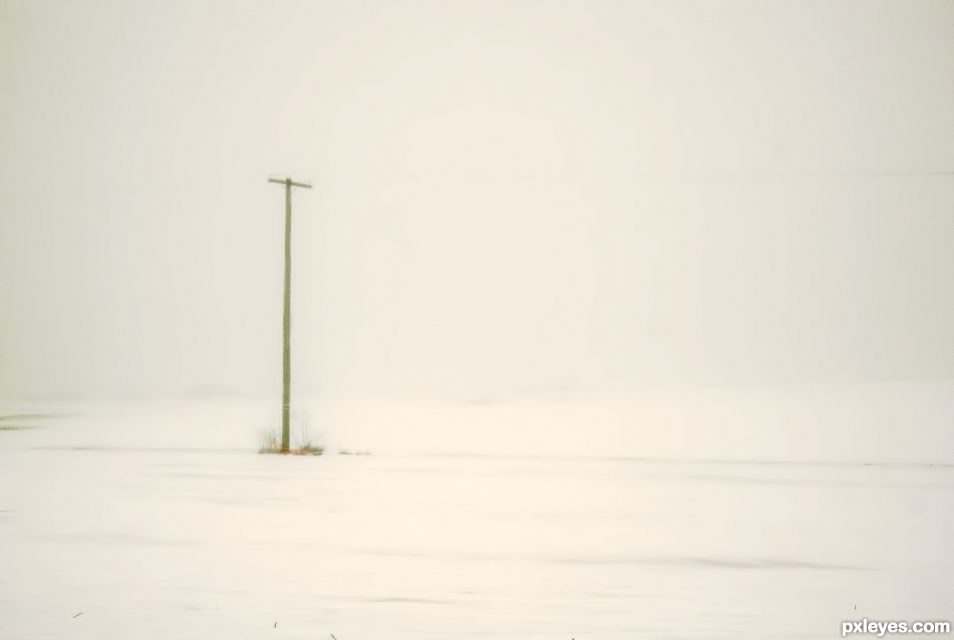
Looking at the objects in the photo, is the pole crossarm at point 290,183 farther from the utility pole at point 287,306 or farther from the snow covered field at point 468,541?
the snow covered field at point 468,541

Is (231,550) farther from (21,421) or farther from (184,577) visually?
(21,421)

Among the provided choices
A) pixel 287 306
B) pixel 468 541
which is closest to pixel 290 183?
pixel 287 306

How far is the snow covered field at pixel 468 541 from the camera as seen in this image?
6.58 m

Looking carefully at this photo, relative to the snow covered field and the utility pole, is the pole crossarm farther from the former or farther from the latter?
the snow covered field

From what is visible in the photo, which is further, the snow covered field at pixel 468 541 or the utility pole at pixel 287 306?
the utility pole at pixel 287 306

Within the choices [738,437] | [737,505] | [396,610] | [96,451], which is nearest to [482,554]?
[396,610]

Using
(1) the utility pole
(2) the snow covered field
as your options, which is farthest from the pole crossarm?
(2) the snow covered field

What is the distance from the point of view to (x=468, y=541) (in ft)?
31.8

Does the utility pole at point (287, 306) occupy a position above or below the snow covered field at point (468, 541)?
above

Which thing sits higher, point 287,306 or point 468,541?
point 287,306

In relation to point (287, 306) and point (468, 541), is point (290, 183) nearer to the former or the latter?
point (287, 306)

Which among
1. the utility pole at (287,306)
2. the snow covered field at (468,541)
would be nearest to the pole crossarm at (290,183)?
the utility pole at (287,306)

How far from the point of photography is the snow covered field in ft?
21.6

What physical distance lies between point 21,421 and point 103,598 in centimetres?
3190
